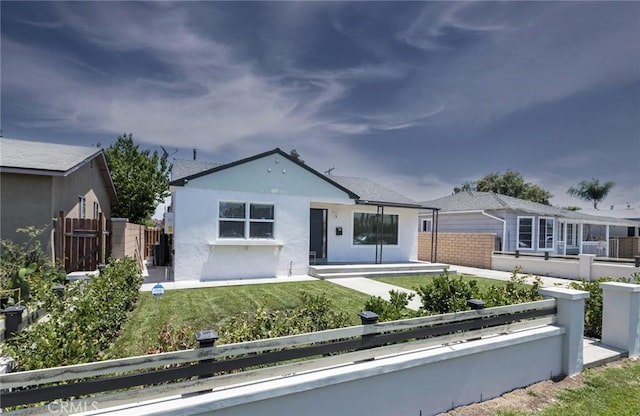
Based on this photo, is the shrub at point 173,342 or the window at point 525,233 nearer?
the shrub at point 173,342

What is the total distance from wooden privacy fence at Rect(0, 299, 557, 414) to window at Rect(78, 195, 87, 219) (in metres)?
10.7

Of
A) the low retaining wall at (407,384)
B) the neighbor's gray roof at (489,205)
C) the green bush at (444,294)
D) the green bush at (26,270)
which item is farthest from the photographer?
the neighbor's gray roof at (489,205)

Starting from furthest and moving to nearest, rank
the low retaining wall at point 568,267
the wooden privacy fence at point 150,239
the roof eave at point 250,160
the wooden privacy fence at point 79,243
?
the wooden privacy fence at point 150,239, the low retaining wall at point 568,267, the roof eave at point 250,160, the wooden privacy fence at point 79,243

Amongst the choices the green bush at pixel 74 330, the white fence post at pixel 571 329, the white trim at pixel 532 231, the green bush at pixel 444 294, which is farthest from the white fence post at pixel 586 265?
the green bush at pixel 74 330

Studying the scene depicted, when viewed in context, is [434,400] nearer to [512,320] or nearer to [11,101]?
[512,320]

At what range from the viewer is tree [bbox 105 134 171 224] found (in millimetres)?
19234

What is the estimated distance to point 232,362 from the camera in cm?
253

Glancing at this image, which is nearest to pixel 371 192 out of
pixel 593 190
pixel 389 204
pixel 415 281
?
pixel 389 204

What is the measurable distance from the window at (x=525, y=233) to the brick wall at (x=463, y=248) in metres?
3.25

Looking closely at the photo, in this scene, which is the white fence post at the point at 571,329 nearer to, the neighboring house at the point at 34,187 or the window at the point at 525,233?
the neighboring house at the point at 34,187

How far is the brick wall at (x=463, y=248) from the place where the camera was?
54.4 ft

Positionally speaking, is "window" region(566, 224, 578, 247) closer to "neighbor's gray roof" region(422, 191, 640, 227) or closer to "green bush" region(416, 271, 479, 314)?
"neighbor's gray roof" region(422, 191, 640, 227)

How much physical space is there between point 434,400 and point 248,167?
9.23 m

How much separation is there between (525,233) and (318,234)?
12.9 m
